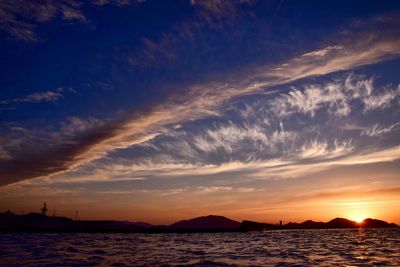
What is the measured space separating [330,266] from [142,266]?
14566mm

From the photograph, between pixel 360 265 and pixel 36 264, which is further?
pixel 360 265

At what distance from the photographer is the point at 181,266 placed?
995 inches

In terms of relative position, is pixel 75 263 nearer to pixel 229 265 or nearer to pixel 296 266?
pixel 229 265

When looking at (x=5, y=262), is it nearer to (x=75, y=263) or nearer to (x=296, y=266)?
(x=75, y=263)

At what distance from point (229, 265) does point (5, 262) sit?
56.7 ft

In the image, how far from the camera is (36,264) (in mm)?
25016

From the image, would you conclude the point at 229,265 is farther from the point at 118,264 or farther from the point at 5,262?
the point at 5,262

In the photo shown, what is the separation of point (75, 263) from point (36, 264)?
9.24 ft

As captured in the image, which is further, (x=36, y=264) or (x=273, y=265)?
(x=273, y=265)

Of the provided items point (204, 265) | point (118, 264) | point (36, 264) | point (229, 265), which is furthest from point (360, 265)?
point (36, 264)

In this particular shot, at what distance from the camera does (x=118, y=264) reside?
26.5 metres

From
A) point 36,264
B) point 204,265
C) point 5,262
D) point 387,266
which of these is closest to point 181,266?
point 204,265

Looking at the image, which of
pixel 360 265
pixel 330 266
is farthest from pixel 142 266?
pixel 360 265

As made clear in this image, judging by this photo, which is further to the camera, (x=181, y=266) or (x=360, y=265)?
(x=360, y=265)
